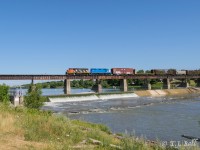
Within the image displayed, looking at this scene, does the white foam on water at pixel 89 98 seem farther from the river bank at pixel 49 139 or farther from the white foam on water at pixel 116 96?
the river bank at pixel 49 139

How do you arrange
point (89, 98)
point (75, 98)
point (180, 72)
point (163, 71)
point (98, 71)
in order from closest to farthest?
point (75, 98), point (89, 98), point (98, 71), point (163, 71), point (180, 72)

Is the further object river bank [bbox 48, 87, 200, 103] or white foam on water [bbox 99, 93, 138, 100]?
white foam on water [bbox 99, 93, 138, 100]

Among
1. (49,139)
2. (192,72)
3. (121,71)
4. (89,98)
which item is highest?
(192,72)

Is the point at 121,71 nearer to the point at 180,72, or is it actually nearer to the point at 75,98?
the point at 180,72

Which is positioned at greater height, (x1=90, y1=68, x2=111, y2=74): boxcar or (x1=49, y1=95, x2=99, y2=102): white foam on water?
(x1=90, y1=68, x2=111, y2=74): boxcar

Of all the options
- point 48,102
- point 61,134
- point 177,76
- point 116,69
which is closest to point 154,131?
point 61,134

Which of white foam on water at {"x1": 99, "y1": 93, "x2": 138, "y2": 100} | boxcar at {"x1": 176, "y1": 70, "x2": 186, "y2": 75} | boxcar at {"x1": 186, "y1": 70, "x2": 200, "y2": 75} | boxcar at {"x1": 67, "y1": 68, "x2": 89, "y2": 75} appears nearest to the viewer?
white foam on water at {"x1": 99, "y1": 93, "x2": 138, "y2": 100}

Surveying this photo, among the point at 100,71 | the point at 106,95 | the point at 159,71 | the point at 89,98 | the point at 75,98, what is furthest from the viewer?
the point at 159,71

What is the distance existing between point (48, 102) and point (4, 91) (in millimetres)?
17236

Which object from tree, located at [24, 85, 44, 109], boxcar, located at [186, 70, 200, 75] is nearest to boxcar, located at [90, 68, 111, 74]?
boxcar, located at [186, 70, 200, 75]

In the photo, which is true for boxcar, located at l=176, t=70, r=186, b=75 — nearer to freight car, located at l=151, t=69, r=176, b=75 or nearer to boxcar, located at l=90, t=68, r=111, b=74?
freight car, located at l=151, t=69, r=176, b=75

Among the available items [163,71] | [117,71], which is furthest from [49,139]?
[163,71]

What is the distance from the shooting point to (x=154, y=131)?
31328 millimetres

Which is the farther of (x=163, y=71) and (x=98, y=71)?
(x=163, y=71)
